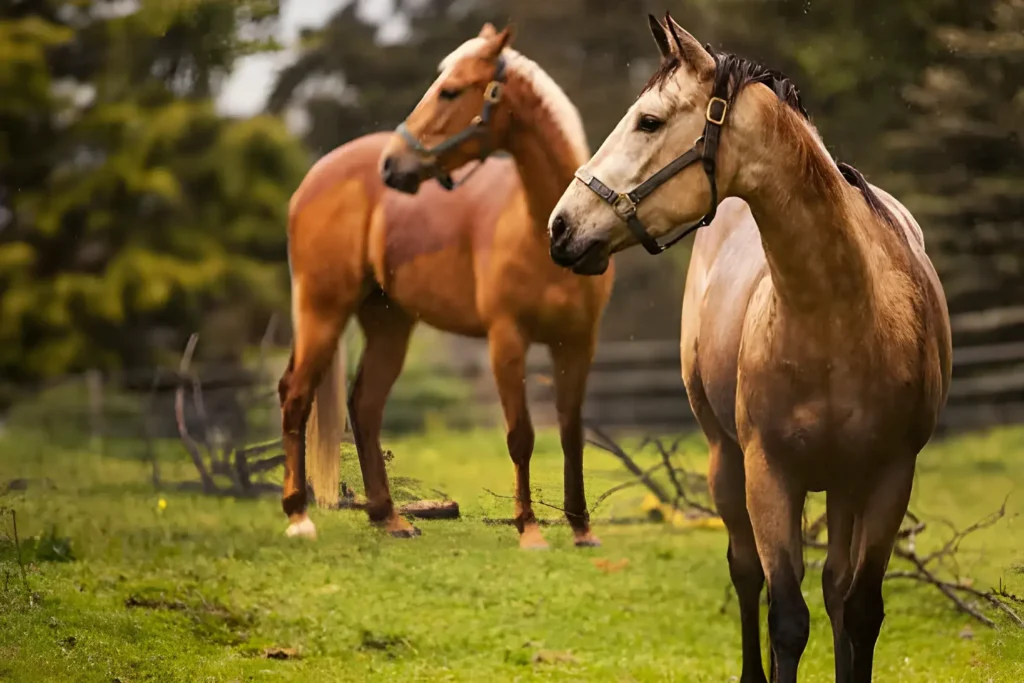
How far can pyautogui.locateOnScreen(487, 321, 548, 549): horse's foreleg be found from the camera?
4043 millimetres

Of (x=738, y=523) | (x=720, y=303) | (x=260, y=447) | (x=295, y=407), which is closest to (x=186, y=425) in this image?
(x=260, y=447)

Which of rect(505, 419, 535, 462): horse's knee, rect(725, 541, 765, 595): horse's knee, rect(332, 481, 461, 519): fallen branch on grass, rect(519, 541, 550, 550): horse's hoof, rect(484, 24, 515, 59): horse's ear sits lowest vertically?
rect(725, 541, 765, 595): horse's knee

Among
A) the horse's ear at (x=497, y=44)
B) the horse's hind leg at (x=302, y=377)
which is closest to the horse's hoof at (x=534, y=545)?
the horse's hind leg at (x=302, y=377)

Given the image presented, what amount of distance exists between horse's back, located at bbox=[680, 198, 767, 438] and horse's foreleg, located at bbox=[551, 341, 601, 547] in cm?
35

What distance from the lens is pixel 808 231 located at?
2.94m

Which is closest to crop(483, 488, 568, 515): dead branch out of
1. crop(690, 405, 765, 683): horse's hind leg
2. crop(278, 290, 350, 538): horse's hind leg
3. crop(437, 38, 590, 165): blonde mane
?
crop(690, 405, 765, 683): horse's hind leg

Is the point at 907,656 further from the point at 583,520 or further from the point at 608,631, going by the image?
the point at 583,520

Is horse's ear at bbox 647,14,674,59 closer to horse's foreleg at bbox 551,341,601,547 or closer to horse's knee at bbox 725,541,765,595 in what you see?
horse's foreleg at bbox 551,341,601,547

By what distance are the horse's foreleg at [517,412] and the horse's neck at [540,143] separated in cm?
49

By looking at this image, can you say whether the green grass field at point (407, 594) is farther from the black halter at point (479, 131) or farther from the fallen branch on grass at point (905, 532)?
the black halter at point (479, 131)

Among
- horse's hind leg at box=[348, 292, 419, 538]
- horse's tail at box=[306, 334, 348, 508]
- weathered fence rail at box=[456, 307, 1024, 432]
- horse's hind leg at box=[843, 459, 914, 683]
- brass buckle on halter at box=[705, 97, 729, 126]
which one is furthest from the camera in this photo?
weathered fence rail at box=[456, 307, 1024, 432]

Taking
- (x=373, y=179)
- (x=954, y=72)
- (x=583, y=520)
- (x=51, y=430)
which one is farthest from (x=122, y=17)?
(x=954, y=72)

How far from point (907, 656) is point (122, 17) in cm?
447

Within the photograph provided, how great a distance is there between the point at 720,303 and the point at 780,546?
839 millimetres
